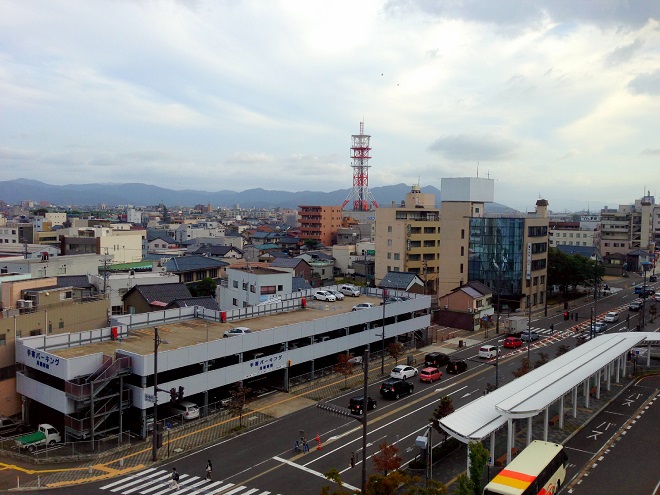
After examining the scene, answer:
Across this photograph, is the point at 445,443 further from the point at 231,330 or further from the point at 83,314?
the point at 83,314

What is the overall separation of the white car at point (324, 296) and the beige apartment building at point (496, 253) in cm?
2356

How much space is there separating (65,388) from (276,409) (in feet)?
36.8

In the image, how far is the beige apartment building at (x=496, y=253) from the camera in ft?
220

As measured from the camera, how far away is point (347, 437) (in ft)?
92.5

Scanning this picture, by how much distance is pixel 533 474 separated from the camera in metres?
19.5

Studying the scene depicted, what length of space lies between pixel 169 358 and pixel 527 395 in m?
17.4

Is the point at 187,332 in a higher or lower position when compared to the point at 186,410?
higher

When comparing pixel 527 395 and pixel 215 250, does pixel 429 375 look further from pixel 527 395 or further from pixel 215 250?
pixel 215 250

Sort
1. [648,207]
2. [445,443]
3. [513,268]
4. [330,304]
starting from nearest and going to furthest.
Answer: [445,443] < [330,304] < [513,268] < [648,207]

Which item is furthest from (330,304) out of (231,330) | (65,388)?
(65,388)

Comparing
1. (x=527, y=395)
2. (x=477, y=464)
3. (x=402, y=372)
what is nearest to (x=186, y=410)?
(x=402, y=372)

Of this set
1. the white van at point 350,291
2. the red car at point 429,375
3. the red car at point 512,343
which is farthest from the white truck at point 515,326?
the red car at point 429,375

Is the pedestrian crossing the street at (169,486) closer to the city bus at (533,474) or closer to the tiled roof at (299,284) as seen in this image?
the city bus at (533,474)

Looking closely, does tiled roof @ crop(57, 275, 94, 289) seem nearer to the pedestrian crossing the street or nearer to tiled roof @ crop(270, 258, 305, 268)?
tiled roof @ crop(270, 258, 305, 268)
